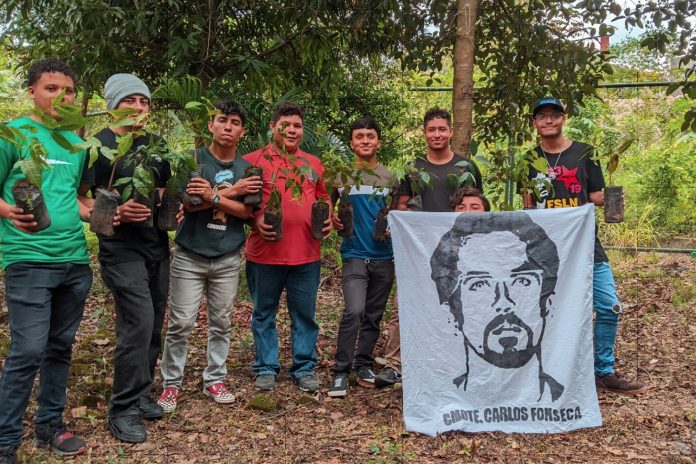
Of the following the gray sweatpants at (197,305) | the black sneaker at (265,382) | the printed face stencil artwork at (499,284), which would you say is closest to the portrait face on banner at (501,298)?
the printed face stencil artwork at (499,284)

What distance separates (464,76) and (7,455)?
349 cm

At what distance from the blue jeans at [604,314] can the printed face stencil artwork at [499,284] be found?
0.61 m

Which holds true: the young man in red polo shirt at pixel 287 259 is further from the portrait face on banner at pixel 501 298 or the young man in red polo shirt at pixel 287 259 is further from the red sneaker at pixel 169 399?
the portrait face on banner at pixel 501 298

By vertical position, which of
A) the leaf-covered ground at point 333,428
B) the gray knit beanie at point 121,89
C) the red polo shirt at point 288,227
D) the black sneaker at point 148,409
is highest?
the gray knit beanie at point 121,89

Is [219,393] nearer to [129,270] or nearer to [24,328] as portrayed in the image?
[129,270]

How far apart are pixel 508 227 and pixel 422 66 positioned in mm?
2284

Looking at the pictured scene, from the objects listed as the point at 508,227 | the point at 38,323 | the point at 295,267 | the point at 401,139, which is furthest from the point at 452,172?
the point at 401,139

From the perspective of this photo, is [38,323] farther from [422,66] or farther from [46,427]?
[422,66]

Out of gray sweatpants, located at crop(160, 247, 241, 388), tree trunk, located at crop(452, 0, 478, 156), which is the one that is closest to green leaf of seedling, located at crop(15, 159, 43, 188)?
gray sweatpants, located at crop(160, 247, 241, 388)

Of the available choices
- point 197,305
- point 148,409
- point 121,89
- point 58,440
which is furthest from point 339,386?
point 121,89

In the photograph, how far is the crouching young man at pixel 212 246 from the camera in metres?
3.91

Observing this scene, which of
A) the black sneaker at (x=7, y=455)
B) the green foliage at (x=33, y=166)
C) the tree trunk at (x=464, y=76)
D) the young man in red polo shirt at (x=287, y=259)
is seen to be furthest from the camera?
the tree trunk at (x=464, y=76)

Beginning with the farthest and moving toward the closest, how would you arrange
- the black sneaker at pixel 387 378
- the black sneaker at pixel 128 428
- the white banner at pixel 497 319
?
the black sneaker at pixel 387 378
the white banner at pixel 497 319
the black sneaker at pixel 128 428

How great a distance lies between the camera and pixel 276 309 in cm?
431
